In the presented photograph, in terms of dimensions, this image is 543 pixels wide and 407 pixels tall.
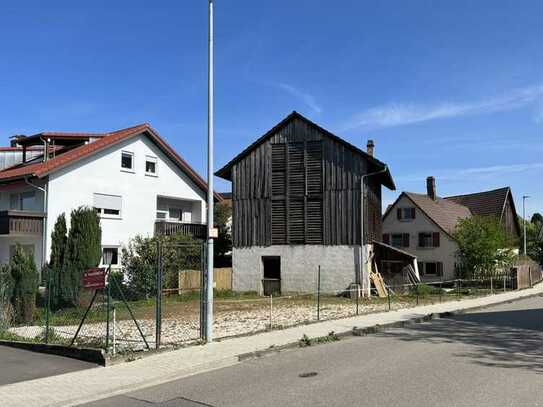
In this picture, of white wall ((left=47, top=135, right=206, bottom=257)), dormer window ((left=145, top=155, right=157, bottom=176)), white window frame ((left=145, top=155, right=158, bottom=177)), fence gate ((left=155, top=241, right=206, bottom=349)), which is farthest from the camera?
dormer window ((left=145, top=155, right=157, bottom=176))

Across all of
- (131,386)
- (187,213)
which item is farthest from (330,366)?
(187,213)

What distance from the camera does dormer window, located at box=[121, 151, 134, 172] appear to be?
33.4m

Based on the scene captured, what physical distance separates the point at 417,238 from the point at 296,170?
21993mm

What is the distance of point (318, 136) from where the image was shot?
3134cm

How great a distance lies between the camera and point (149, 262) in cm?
2869

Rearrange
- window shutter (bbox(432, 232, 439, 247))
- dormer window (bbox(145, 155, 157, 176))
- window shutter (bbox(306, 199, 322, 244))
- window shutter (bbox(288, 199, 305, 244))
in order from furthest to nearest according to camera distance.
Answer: window shutter (bbox(432, 232, 439, 247)) < dormer window (bbox(145, 155, 157, 176)) < window shutter (bbox(288, 199, 305, 244)) < window shutter (bbox(306, 199, 322, 244))

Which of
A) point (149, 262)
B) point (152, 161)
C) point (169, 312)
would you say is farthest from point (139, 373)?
point (152, 161)

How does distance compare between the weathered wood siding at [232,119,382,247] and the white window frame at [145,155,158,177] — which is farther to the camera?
the white window frame at [145,155,158,177]

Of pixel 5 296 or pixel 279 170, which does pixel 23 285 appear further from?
pixel 279 170

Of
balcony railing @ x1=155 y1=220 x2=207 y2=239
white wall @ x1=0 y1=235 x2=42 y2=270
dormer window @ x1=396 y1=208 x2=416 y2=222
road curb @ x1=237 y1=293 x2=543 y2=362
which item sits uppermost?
dormer window @ x1=396 y1=208 x2=416 y2=222

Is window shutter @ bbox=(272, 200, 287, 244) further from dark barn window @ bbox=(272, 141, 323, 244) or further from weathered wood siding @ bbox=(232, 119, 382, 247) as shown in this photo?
weathered wood siding @ bbox=(232, 119, 382, 247)

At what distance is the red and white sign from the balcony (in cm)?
1794

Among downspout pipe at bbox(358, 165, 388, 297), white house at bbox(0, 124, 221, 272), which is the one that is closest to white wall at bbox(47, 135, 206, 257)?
white house at bbox(0, 124, 221, 272)

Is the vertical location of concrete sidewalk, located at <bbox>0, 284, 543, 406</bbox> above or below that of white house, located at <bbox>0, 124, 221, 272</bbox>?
below
